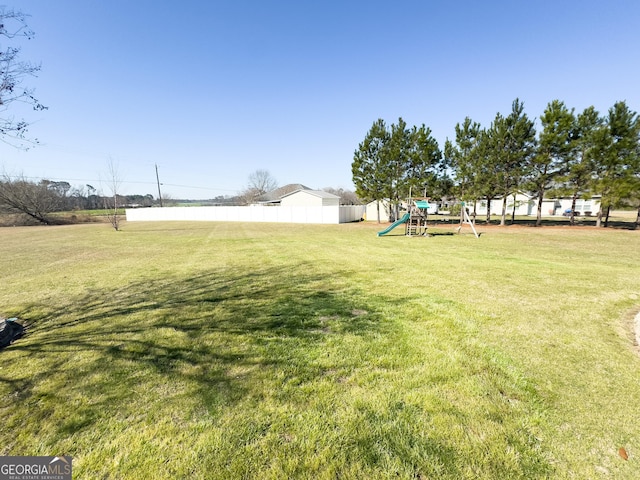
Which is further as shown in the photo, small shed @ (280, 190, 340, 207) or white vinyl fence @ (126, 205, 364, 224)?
small shed @ (280, 190, 340, 207)

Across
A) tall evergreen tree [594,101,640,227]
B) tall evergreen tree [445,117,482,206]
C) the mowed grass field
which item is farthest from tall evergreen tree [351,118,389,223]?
the mowed grass field

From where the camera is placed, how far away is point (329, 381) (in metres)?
2.71

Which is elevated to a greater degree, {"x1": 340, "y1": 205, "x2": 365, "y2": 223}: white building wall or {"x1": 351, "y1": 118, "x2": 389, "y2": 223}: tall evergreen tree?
{"x1": 351, "y1": 118, "x2": 389, "y2": 223}: tall evergreen tree

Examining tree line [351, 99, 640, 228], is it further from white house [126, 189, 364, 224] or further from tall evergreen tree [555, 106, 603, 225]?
white house [126, 189, 364, 224]

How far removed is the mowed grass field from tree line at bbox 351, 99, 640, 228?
19.2 metres

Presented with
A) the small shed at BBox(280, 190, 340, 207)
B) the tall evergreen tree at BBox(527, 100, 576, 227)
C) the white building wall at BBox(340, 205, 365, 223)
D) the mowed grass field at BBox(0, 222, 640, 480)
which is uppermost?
the tall evergreen tree at BBox(527, 100, 576, 227)

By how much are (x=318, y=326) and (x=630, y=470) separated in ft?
10.2

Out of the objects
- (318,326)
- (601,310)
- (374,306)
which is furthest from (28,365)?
(601,310)

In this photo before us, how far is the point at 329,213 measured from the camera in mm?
28891

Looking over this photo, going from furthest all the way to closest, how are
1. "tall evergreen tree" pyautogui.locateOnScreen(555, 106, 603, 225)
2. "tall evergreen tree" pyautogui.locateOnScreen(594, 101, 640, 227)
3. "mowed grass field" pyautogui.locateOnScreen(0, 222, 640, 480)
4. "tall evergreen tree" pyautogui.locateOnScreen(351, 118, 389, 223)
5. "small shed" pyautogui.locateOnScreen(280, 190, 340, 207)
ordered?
"small shed" pyautogui.locateOnScreen(280, 190, 340, 207), "tall evergreen tree" pyautogui.locateOnScreen(351, 118, 389, 223), "tall evergreen tree" pyautogui.locateOnScreen(555, 106, 603, 225), "tall evergreen tree" pyautogui.locateOnScreen(594, 101, 640, 227), "mowed grass field" pyautogui.locateOnScreen(0, 222, 640, 480)

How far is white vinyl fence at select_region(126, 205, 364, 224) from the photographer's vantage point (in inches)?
1152

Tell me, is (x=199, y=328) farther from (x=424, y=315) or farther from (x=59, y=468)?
(x=424, y=315)

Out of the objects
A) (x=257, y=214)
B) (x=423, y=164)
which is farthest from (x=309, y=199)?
(x=423, y=164)

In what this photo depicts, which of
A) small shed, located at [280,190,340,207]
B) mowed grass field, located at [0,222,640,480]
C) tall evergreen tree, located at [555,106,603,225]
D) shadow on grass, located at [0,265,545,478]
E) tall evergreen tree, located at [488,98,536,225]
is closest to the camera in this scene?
mowed grass field, located at [0,222,640,480]
